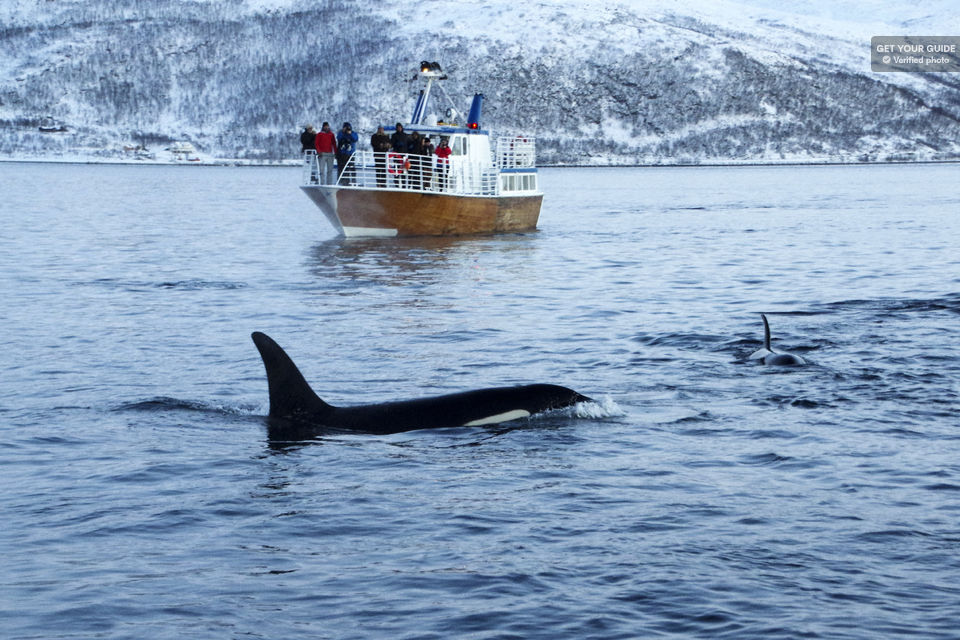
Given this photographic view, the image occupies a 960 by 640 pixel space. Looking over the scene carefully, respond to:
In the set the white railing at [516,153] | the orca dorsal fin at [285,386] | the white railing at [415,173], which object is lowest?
the orca dorsal fin at [285,386]

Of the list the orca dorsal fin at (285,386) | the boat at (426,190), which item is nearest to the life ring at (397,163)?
the boat at (426,190)

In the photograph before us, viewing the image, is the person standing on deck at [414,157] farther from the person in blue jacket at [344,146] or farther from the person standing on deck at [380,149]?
the person in blue jacket at [344,146]

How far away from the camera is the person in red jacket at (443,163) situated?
124ft

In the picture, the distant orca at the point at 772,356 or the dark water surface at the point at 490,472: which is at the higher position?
the distant orca at the point at 772,356

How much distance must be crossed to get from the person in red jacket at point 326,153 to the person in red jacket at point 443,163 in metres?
3.09

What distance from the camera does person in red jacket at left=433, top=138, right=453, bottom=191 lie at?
37.7m

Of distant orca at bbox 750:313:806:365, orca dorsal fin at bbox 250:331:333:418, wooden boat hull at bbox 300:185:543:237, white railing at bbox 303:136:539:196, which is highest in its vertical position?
white railing at bbox 303:136:539:196

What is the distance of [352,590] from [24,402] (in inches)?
289

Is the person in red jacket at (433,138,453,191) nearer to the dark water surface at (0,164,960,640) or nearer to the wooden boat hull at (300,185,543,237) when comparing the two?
the wooden boat hull at (300,185,543,237)

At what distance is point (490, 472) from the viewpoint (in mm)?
10555

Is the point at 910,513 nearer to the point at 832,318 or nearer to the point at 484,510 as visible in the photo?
the point at 484,510

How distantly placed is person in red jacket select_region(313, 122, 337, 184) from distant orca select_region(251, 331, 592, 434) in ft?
85.0

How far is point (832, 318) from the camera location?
67.4 feet

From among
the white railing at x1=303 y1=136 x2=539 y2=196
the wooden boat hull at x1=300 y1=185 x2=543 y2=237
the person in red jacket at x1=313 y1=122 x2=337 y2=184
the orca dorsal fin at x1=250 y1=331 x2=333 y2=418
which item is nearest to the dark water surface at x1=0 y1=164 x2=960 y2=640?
the orca dorsal fin at x1=250 y1=331 x2=333 y2=418
